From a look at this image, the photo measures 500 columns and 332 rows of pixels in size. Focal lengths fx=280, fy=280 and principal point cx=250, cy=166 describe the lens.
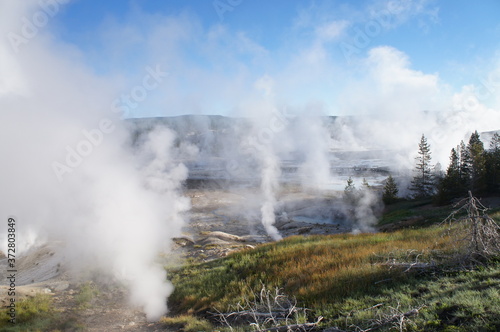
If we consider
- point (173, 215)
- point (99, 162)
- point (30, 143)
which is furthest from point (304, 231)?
point (30, 143)

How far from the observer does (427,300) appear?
5582mm

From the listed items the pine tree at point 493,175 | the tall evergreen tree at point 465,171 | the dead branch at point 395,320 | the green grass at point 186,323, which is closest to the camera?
the dead branch at point 395,320

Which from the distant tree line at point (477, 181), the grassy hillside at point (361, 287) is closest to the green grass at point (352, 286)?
the grassy hillside at point (361, 287)

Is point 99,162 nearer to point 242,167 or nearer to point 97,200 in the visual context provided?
point 97,200

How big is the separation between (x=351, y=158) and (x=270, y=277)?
104507mm

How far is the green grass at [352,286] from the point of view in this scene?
4.97m

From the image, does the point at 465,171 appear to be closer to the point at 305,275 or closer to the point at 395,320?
the point at 305,275

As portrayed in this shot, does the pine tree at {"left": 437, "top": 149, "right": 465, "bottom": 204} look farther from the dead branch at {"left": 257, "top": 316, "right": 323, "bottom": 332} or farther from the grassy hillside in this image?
the dead branch at {"left": 257, "top": 316, "right": 323, "bottom": 332}

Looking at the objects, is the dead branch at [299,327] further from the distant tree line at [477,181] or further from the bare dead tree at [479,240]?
the distant tree line at [477,181]

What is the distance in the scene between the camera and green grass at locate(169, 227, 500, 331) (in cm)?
497

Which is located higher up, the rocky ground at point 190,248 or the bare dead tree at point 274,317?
the bare dead tree at point 274,317

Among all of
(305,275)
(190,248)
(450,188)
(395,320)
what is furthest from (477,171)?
(395,320)

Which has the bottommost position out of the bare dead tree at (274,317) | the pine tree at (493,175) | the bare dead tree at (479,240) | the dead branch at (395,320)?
the bare dead tree at (274,317)

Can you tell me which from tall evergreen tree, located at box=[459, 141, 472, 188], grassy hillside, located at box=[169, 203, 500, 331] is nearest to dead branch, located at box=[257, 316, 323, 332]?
grassy hillside, located at box=[169, 203, 500, 331]
